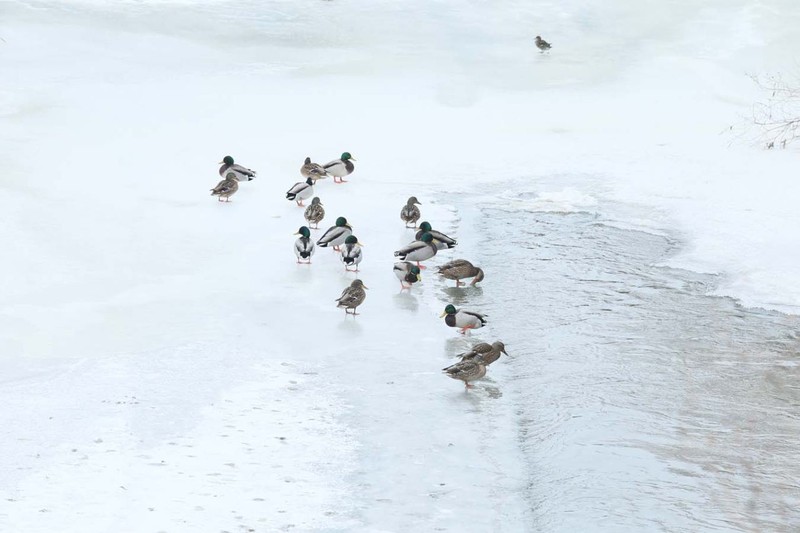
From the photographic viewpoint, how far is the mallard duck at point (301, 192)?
1322cm

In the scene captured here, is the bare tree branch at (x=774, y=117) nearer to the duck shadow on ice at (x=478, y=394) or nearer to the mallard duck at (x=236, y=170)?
the mallard duck at (x=236, y=170)

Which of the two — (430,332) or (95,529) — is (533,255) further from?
(95,529)

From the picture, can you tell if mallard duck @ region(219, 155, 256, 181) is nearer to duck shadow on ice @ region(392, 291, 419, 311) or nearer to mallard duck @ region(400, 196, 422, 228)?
mallard duck @ region(400, 196, 422, 228)

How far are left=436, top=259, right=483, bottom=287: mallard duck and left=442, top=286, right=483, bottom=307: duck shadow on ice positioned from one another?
0.08m

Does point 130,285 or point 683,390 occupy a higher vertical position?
point 130,285

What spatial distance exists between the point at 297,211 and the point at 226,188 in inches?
36.3

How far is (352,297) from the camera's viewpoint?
9.80 m

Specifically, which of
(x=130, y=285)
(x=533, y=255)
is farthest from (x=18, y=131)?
(x=533, y=255)

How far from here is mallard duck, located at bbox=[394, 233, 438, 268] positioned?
36.6ft

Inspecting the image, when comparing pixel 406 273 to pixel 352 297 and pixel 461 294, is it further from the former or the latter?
pixel 352 297

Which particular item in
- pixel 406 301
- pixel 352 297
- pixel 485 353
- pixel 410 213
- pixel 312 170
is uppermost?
pixel 312 170

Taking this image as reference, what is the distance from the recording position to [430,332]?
9.64m

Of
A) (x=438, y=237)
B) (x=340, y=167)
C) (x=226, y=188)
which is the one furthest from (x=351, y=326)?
(x=340, y=167)

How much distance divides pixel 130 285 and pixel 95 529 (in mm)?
4387
